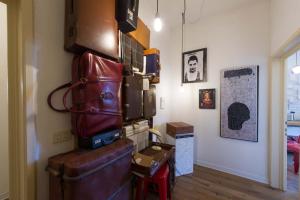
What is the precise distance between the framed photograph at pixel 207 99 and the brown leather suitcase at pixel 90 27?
6.81ft

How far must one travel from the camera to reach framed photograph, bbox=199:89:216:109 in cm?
283

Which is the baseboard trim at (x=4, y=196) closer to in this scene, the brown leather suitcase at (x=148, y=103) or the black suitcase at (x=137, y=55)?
the brown leather suitcase at (x=148, y=103)

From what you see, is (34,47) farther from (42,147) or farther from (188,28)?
(188,28)

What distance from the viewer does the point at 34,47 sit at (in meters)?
1.03

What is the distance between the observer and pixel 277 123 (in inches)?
87.4

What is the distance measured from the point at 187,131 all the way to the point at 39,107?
87.5 inches

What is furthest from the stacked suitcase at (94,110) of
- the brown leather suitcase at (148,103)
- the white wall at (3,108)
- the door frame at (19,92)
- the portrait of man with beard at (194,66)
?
the portrait of man with beard at (194,66)

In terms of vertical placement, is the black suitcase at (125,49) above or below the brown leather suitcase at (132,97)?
above

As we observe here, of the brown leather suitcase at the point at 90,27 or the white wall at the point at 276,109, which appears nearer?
the brown leather suitcase at the point at 90,27

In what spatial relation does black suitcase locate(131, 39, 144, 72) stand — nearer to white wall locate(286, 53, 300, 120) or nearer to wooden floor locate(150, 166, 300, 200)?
wooden floor locate(150, 166, 300, 200)

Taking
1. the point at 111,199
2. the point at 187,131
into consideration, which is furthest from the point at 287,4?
the point at 111,199

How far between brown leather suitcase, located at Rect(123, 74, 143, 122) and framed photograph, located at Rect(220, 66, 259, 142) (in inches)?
66.1

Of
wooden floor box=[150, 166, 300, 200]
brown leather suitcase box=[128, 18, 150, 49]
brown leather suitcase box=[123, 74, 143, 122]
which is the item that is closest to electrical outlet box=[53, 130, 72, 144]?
brown leather suitcase box=[123, 74, 143, 122]

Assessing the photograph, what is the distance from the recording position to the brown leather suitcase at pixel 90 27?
3.65 ft
